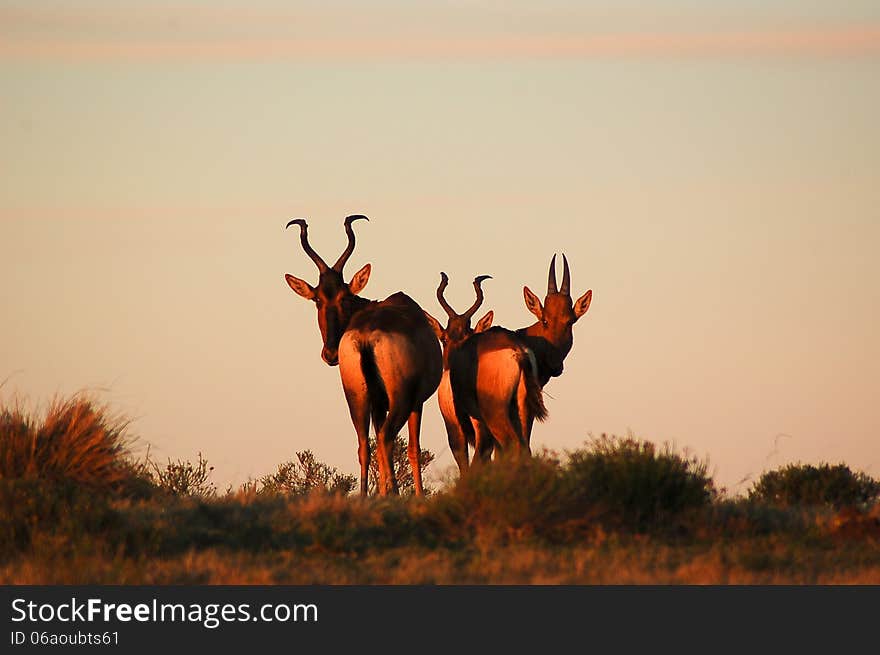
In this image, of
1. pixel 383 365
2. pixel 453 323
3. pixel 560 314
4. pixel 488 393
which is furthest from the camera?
pixel 453 323

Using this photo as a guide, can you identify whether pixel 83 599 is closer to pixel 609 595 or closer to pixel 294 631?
pixel 294 631

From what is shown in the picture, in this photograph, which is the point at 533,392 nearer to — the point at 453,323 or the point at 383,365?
the point at 383,365

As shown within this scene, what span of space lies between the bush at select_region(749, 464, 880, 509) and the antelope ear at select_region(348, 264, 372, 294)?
656cm

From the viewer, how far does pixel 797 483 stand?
22.6 meters

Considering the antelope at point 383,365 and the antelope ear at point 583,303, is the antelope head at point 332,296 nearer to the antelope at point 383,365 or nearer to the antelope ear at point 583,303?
the antelope at point 383,365

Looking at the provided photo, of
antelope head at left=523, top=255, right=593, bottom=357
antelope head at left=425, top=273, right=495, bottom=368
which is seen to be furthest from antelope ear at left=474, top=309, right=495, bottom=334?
antelope head at left=523, top=255, right=593, bottom=357

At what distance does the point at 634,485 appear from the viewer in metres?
16.9

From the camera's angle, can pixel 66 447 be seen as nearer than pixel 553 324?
Yes

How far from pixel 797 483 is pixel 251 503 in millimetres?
8718

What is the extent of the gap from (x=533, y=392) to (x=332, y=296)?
137 inches

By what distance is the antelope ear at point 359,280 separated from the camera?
23797 millimetres

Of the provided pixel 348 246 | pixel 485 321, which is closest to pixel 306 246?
pixel 348 246

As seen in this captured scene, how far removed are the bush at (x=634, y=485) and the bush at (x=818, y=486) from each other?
4.97m

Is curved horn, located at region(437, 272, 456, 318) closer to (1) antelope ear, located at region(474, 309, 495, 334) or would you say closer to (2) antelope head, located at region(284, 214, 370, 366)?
(1) antelope ear, located at region(474, 309, 495, 334)
